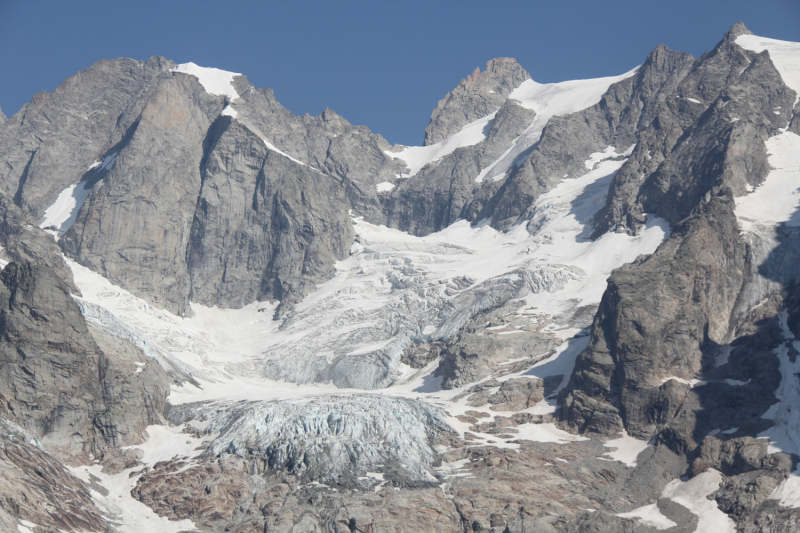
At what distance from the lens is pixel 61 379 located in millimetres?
101438

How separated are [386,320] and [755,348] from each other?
274 ft

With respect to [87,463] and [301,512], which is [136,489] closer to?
[87,463]

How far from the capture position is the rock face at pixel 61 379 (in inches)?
3841

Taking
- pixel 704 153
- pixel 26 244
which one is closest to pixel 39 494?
pixel 26 244

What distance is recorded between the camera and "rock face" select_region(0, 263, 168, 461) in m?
97.6

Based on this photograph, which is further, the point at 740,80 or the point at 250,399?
the point at 740,80

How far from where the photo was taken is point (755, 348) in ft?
357

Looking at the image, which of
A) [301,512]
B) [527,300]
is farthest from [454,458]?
[527,300]

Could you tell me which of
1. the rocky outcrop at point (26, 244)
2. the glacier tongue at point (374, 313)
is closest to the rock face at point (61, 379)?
the glacier tongue at point (374, 313)

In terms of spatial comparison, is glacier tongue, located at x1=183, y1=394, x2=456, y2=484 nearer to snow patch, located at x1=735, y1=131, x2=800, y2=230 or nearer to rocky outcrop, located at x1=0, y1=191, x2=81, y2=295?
snow patch, located at x1=735, y1=131, x2=800, y2=230

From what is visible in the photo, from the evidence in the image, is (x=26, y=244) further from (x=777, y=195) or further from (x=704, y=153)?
(x=777, y=195)

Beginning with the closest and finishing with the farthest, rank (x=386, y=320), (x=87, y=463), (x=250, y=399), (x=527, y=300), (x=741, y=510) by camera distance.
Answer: (x=741, y=510) < (x=87, y=463) < (x=250, y=399) < (x=527, y=300) < (x=386, y=320)

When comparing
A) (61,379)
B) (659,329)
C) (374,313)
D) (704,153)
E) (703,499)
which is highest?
(704,153)

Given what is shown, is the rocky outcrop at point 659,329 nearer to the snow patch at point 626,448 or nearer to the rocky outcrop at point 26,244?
the snow patch at point 626,448
